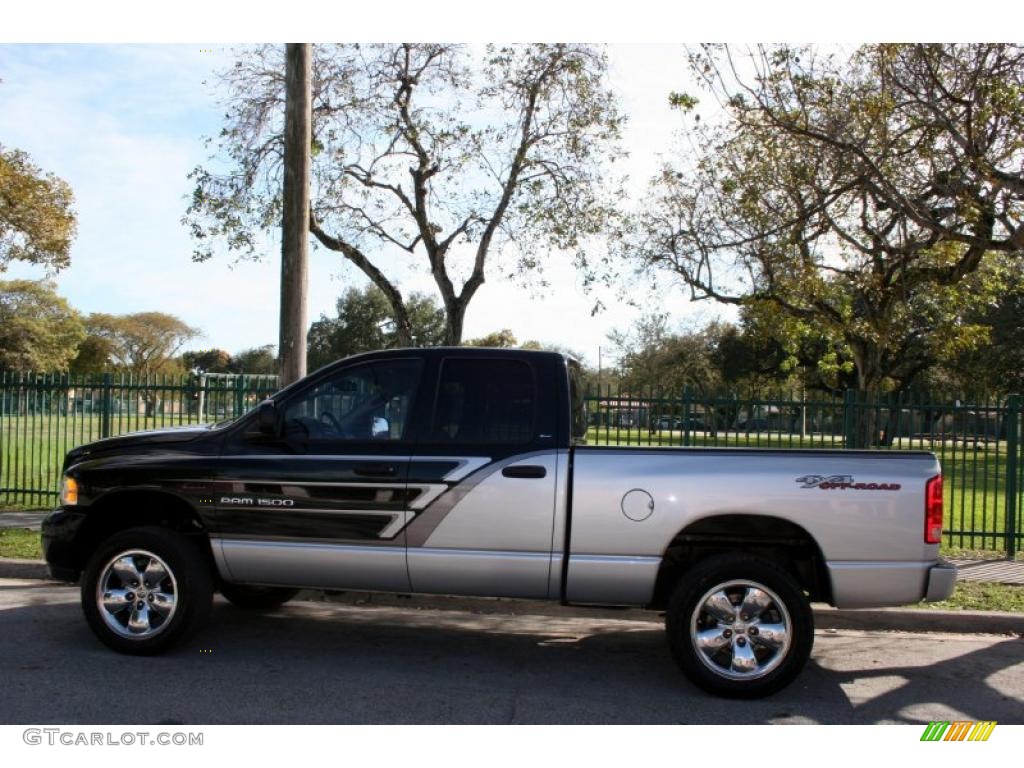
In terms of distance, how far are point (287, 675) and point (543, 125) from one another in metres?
12.0

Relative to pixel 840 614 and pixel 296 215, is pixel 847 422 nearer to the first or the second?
pixel 840 614

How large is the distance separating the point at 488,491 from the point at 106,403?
8.33 m

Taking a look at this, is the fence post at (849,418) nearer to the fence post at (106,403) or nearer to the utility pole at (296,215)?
the utility pole at (296,215)

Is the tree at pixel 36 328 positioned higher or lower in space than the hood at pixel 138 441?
higher

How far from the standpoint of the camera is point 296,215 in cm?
976

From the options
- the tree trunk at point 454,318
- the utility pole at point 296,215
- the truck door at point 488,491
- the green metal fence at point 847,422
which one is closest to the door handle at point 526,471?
the truck door at point 488,491

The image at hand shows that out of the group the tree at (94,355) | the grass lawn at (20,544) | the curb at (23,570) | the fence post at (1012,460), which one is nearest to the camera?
the curb at (23,570)

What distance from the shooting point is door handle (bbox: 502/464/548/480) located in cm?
556

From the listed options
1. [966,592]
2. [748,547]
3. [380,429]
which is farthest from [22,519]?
[966,592]

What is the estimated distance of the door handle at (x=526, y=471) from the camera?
5.56 meters

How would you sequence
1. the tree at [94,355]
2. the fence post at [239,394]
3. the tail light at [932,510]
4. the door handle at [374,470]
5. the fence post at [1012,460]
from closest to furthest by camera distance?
the tail light at [932,510]
the door handle at [374,470]
the fence post at [1012,460]
the fence post at [239,394]
the tree at [94,355]

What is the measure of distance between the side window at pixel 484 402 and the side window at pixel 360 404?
22 cm

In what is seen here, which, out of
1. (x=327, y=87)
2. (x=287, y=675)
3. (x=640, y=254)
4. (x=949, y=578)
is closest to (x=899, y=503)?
(x=949, y=578)

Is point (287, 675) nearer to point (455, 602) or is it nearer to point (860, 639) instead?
point (455, 602)
